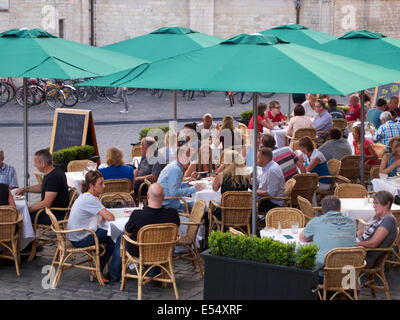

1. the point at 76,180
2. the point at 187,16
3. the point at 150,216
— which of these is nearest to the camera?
the point at 150,216

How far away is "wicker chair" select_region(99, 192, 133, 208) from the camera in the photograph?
9055 mm

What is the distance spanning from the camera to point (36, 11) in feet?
102

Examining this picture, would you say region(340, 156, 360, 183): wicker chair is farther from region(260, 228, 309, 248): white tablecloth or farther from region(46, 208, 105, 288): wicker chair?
region(46, 208, 105, 288): wicker chair

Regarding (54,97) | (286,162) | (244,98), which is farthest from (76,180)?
(244,98)

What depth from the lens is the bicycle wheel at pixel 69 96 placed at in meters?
25.8

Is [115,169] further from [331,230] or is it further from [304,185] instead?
[331,230]

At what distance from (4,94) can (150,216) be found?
20.2 metres

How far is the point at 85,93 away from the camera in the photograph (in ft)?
91.7

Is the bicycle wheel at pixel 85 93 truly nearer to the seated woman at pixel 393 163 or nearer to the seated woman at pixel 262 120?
the seated woman at pixel 262 120

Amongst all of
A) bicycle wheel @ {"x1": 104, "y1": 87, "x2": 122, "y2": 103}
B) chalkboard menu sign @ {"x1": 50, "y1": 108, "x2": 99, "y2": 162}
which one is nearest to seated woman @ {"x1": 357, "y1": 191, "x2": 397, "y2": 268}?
chalkboard menu sign @ {"x1": 50, "y1": 108, "x2": 99, "y2": 162}

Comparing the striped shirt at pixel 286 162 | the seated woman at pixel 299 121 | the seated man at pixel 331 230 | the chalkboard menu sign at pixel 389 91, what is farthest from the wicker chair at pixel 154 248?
the chalkboard menu sign at pixel 389 91

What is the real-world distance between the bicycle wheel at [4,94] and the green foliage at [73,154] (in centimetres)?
1410
